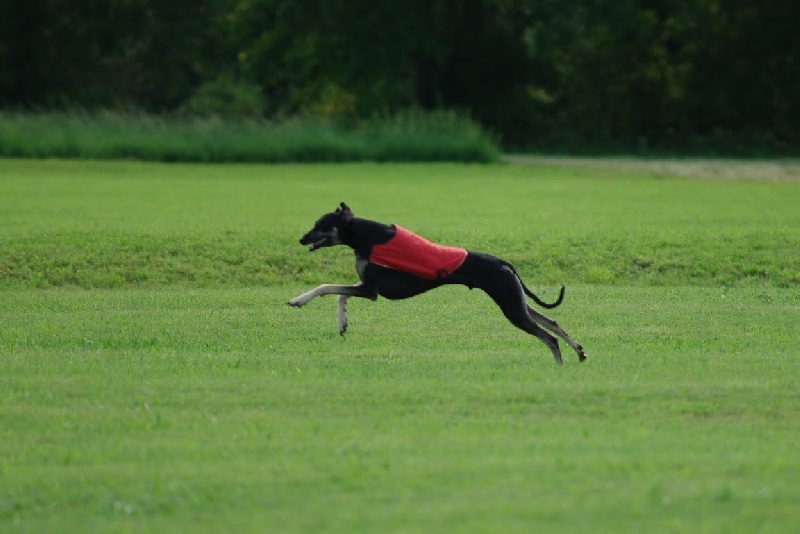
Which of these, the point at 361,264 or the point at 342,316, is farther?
the point at 342,316

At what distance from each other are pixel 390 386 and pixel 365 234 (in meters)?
2.03

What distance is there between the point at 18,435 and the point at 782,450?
15.5ft

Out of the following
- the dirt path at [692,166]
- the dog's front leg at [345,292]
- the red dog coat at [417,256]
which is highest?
the red dog coat at [417,256]

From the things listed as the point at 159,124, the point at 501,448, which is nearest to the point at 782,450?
the point at 501,448

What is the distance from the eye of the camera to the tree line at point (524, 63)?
60.4 meters

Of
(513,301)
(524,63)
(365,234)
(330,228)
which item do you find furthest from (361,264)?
(524,63)

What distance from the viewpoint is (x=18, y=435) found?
9.58 m

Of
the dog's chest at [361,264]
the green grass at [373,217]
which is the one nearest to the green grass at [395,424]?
the dog's chest at [361,264]

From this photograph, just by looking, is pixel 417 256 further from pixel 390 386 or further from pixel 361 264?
pixel 390 386

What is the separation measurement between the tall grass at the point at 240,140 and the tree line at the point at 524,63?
9.99m

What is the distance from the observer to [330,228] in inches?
516

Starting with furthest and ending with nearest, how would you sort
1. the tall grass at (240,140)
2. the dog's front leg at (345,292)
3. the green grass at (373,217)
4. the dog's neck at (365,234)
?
1. the tall grass at (240,140)
2. the green grass at (373,217)
3. the dog's front leg at (345,292)
4. the dog's neck at (365,234)

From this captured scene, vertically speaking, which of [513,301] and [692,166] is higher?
[513,301]

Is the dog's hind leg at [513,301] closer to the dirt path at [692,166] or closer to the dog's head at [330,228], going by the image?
the dog's head at [330,228]
